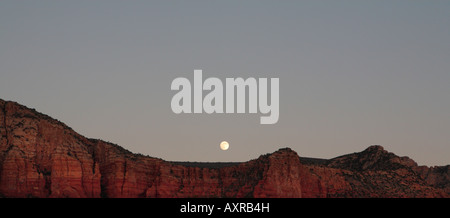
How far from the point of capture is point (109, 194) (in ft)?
437

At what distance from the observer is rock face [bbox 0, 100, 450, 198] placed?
125 m

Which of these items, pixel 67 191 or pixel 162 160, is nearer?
pixel 67 191

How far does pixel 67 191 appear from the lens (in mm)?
126125

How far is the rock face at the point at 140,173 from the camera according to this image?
125062 millimetres

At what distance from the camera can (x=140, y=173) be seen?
454 feet
